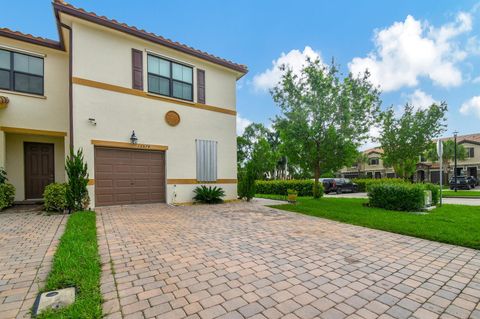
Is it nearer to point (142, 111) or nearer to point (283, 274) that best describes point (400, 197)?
point (283, 274)

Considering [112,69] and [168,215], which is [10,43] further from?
[168,215]

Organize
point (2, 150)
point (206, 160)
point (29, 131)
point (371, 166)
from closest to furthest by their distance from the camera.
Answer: point (2, 150)
point (29, 131)
point (206, 160)
point (371, 166)

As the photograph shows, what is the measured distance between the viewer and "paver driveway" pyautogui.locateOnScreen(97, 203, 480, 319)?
2.43 m

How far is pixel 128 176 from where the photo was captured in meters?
9.27

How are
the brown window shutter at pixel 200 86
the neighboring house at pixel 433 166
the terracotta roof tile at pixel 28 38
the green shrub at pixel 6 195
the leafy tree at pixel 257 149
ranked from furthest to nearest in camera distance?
the neighboring house at pixel 433 166 < the leafy tree at pixel 257 149 < the brown window shutter at pixel 200 86 < the terracotta roof tile at pixel 28 38 < the green shrub at pixel 6 195

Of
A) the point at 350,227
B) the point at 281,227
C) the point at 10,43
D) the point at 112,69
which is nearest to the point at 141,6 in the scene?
the point at 112,69

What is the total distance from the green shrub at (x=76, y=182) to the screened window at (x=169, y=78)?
154 inches

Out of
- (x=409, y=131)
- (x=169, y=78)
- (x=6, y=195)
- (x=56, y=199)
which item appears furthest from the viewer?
(x=409, y=131)

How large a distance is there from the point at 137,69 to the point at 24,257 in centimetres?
765

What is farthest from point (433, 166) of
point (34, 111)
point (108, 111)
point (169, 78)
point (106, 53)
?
point (34, 111)

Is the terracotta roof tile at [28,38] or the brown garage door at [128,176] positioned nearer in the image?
the brown garage door at [128,176]

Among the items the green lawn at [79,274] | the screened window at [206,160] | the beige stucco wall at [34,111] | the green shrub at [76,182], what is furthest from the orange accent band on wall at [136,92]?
the green lawn at [79,274]

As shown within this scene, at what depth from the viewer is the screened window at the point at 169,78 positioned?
9906mm

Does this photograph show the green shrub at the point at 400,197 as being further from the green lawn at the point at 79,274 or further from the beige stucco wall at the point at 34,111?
the beige stucco wall at the point at 34,111
